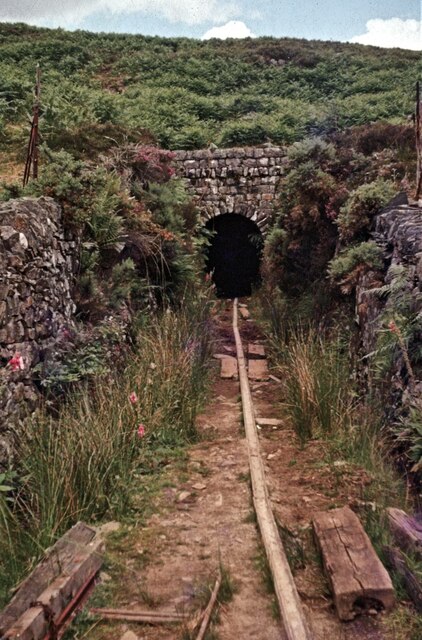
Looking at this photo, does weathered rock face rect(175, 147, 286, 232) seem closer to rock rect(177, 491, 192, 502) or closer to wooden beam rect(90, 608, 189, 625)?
rock rect(177, 491, 192, 502)

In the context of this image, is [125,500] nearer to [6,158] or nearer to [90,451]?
[90,451]

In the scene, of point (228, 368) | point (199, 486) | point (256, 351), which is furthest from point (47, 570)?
point (256, 351)

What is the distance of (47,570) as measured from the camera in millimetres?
3277

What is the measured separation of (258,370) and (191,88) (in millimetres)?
19450

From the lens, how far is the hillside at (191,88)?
1534cm

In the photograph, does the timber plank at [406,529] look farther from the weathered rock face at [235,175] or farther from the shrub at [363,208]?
the weathered rock face at [235,175]

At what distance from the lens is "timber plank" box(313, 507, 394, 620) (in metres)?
3.23

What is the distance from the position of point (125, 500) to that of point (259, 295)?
33.4 ft

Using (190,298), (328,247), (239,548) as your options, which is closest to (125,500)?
(239,548)

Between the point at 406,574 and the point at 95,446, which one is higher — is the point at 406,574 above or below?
below

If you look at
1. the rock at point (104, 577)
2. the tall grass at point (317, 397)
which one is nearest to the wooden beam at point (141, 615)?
the rock at point (104, 577)

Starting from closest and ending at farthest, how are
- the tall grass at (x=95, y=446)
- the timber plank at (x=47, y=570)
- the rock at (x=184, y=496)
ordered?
the timber plank at (x=47, y=570)
the tall grass at (x=95, y=446)
the rock at (x=184, y=496)

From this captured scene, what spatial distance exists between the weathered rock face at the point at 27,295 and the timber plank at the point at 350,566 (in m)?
2.48

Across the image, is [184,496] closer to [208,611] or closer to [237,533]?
[237,533]
